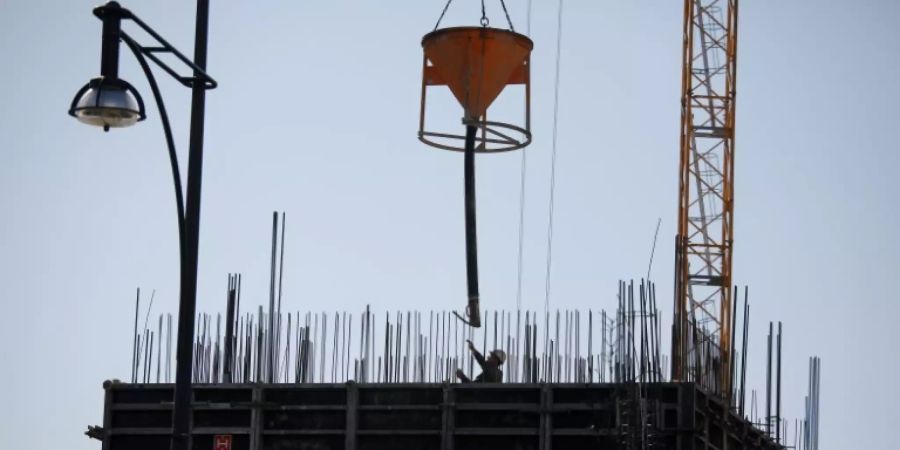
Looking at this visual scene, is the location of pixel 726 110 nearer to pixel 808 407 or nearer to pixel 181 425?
pixel 808 407

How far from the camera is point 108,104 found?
1233cm

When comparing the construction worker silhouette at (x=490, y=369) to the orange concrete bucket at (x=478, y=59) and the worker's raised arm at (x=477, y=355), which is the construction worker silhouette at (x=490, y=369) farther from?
the orange concrete bucket at (x=478, y=59)

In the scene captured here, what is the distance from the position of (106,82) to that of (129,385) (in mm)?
9960

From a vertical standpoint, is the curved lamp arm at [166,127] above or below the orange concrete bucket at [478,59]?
below

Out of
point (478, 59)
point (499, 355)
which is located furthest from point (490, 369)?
point (478, 59)

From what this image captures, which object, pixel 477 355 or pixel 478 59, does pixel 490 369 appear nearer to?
pixel 477 355

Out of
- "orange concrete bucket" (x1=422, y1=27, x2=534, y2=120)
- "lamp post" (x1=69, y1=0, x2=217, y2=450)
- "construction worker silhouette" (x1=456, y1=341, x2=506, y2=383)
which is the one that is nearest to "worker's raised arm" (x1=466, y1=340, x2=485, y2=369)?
"construction worker silhouette" (x1=456, y1=341, x2=506, y2=383)

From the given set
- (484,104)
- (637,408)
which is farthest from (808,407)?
(484,104)

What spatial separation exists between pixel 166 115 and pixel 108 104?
0.89 meters

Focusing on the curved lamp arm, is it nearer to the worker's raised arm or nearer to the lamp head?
the lamp head

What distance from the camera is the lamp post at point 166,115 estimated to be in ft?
40.7

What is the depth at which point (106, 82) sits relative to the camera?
40.8 feet

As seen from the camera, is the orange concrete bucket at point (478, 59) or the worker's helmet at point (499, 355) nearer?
the orange concrete bucket at point (478, 59)

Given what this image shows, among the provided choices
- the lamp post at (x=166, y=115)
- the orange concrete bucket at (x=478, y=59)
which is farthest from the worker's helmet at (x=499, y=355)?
the lamp post at (x=166, y=115)
